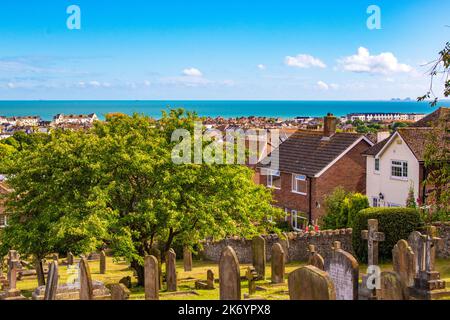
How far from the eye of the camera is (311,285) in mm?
8531

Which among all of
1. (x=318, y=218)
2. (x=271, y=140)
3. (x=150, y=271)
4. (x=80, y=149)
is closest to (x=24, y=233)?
(x=80, y=149)

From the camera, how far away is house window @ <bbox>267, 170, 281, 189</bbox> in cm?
4544

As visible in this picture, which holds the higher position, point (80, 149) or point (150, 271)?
point (80, 149)

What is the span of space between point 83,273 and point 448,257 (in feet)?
75.4

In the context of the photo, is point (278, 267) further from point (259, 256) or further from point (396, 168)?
point (396, 168)

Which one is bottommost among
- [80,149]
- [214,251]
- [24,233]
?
[214,251]

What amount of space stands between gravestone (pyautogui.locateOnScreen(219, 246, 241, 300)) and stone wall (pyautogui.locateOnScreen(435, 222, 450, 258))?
22191 mm

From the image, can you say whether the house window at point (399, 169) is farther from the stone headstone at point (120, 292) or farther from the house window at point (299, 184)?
the stone headstone at point (120, 292)

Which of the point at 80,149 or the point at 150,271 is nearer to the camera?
the point at 150,271

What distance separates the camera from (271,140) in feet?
198

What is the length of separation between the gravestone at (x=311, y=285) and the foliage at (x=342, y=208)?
1010 inches

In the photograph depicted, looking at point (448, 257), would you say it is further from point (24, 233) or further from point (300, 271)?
point (300, 271)
